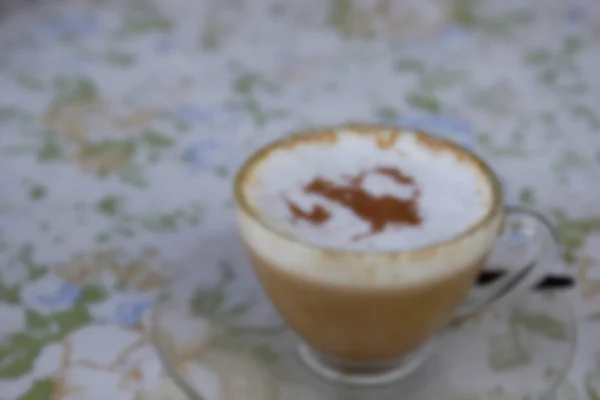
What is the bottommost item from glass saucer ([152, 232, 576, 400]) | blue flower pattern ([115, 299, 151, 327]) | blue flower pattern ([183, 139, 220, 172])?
blue flower pattern ([183, 139, 220, 172])

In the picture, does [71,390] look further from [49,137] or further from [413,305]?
[49,137]

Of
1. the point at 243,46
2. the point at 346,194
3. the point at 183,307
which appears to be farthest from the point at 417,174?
the point at 243,46

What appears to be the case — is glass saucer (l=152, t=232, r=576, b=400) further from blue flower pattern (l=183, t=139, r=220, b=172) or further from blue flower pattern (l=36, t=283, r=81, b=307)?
blue flower pattern (l=183, t=139, r=220, b=172)

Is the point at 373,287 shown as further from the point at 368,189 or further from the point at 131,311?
the point at 131,311

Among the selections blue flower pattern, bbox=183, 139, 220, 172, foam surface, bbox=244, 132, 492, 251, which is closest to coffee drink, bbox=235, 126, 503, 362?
foam surface, bbox=244, 132, 492, 251

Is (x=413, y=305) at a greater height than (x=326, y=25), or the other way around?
(x=413, y=305)

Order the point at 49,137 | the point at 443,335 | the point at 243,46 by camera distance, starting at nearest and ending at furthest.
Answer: the point at 443,335 < the point at 49,137 < the point at 243,46
